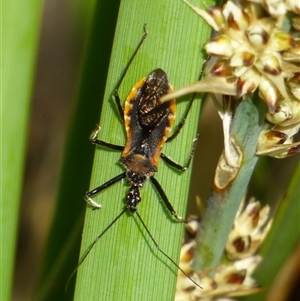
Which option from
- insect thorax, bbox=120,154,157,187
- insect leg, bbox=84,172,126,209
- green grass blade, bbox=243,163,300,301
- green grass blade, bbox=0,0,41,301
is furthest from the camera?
green grass blade, bbox=243,163,300,301

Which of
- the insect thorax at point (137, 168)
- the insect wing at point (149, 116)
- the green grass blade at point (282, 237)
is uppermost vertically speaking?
the insect wing at point (149, 116)

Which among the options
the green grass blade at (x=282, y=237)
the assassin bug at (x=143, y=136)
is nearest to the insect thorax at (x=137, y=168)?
the assassin bug at (x=143, y=136)

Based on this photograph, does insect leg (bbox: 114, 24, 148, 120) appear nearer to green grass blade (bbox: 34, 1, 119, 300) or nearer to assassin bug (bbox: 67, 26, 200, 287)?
assassin bug (bbox: 67, 26, 200, 287)

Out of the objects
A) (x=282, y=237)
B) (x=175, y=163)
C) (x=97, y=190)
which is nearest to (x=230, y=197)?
(x=175, y=163)

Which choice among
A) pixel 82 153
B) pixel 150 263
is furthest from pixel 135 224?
pixel 82 153

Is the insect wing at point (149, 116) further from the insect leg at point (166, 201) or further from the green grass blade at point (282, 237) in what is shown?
the green grass blade at point (282, 237)

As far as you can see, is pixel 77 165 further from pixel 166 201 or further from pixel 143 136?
pixel 166 201

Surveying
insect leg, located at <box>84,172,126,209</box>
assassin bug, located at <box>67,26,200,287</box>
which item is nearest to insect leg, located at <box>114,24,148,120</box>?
assassin bug, located at <box>67,26,200,287</box>
